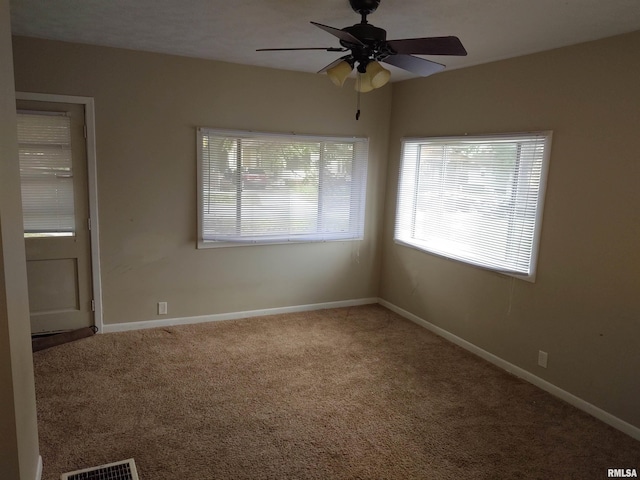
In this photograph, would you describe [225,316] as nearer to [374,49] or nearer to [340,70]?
[340,70]

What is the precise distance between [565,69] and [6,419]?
3.69 metres

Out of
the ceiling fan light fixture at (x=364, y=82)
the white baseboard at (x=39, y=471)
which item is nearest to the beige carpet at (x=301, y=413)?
the white baseboard at (x=39, y=471)

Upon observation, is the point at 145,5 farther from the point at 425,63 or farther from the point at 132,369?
the point at 132,369

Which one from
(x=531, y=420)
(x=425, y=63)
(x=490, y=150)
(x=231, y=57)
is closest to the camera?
(x=425, y=63)

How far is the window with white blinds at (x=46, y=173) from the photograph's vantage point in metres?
3.63

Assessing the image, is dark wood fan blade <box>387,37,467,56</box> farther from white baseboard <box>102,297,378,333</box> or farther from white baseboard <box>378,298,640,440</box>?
white baseboard <box>102,297,378,333</box>

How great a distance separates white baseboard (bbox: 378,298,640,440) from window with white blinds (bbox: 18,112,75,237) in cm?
340

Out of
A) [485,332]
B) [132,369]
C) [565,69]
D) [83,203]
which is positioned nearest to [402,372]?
[485,332]

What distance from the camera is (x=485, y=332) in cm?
390

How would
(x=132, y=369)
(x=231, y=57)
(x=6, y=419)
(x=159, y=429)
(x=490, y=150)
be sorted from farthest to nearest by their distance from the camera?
(x=231, y=57) < (x=490, y=150) < (x=132, y=369) < (x=159, y=429) < (x=6, y=419)

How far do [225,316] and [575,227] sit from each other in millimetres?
3165

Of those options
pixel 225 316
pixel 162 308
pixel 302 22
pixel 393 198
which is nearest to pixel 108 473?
pixel 162 308

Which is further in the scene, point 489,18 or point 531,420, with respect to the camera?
point 531,420

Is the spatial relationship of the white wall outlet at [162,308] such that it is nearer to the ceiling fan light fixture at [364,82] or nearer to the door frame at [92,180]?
the door frame at [92,180]
